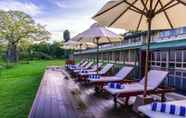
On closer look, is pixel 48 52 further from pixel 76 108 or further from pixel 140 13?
pixel 140 13

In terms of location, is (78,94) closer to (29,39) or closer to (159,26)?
Result: (159,26)

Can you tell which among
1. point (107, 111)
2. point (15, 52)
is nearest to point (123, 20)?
point (107, 111)

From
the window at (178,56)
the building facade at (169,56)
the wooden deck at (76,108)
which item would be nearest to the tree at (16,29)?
the building facade at (169,56)

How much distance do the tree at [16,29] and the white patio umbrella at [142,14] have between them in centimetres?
3201

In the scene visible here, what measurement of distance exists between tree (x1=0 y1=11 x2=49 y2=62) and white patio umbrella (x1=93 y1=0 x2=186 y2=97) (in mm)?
32015

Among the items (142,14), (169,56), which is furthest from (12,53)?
(142,14)

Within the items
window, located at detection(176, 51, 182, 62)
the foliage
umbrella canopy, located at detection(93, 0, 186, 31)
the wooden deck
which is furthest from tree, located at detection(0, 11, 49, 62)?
umbrella canopy, located at detection(93, 0, 186, 31)

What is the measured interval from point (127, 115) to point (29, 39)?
36026 mm

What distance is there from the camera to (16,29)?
37.5 metres

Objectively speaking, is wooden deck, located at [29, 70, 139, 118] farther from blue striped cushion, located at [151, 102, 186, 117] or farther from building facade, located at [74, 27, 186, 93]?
building facade, located at [74, 27, 186, 93]

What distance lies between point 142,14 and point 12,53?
122 ft

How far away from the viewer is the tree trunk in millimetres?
38375

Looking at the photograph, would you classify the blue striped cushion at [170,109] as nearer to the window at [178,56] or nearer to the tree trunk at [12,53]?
the window at [178,56]

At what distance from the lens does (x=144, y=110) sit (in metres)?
4.33
